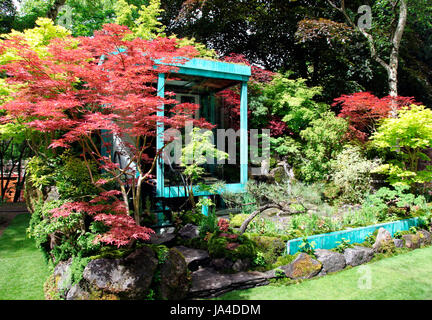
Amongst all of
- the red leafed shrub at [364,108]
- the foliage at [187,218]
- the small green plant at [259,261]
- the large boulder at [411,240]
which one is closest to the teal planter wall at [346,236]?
the large boulder at [411,240]

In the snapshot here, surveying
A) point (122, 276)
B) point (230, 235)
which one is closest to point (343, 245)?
point (230, 235)

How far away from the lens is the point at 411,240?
263 inches

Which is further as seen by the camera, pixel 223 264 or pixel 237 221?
pixel 237 221

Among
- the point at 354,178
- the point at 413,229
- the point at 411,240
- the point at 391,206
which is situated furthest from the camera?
the point at 354,178

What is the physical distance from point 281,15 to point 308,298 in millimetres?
13564

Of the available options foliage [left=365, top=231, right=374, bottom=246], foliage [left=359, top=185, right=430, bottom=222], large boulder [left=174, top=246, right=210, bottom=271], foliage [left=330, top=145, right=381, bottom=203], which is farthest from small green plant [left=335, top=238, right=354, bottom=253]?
foliage [left=330, top=145, right=381, bottom=203]

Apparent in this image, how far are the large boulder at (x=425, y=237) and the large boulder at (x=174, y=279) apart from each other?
5767 millimetres

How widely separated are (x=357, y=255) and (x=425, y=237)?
2.64 metres

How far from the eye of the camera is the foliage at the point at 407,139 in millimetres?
8117

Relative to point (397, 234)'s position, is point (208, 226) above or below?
above

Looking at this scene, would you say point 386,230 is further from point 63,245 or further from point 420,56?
point 420,56

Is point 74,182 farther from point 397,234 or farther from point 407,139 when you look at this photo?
point 407,139

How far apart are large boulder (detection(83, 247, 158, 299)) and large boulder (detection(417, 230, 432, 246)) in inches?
251
